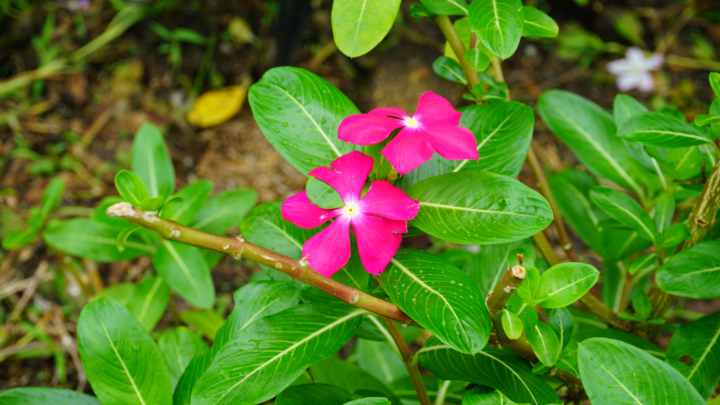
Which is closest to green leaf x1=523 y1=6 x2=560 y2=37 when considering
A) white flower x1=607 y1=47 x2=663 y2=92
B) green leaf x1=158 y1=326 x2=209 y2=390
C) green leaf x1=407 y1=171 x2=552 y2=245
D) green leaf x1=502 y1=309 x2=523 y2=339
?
green leaf x1=407 y1=171 x2=552 y2=245

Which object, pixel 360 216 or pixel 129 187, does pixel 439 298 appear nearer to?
pixel 360 216

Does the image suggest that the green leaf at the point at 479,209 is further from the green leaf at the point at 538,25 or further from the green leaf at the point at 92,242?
the green leaf at the point at 92,242

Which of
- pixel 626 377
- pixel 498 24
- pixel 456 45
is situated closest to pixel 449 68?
pixel 456 45

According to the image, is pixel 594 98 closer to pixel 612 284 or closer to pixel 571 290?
pixel 612 284

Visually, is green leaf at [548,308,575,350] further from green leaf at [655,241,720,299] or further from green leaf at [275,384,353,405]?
green leaf at [275,384,353,405]

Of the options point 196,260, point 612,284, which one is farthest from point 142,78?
point 612,284

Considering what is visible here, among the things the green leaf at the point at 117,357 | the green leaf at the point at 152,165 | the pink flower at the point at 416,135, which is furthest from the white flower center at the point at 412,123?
the green leaf at the point at 152,165
